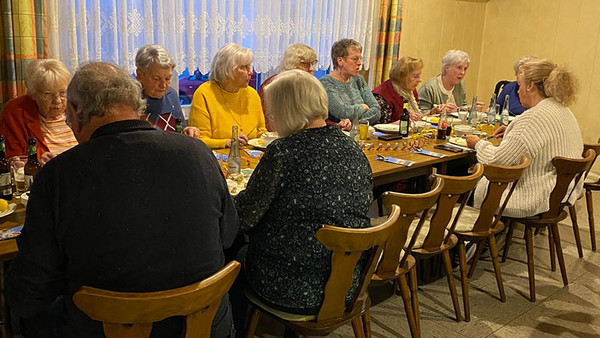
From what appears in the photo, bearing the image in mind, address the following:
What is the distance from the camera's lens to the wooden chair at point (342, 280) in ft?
5.10

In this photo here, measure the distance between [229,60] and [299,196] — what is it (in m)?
1.64

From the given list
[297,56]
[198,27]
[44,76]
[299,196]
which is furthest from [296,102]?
[198,27]

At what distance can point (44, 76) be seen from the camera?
2.46m

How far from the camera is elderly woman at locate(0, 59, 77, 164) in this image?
2.48 meters

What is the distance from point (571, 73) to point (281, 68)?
1.87 metres

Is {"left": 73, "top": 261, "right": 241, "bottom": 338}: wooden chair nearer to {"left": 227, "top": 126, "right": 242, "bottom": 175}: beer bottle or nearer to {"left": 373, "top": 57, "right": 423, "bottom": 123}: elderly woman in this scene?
{"left": 227, "top": 126, "right": 242, "bottom": 175}: beer bottle

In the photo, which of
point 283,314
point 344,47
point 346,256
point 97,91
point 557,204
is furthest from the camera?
point 344,47

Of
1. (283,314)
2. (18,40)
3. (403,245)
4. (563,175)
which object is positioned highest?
(18,40)

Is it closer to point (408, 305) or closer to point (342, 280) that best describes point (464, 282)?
point (408, 305)

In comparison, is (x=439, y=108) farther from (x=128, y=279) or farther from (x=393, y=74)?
(x=128, y=279)

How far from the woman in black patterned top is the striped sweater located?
1.25 m

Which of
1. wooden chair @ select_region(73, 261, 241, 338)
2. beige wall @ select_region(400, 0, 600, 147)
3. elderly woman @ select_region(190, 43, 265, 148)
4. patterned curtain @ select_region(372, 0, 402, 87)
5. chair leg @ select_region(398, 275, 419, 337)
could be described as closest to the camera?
wooden chair @ select_region(73, 261, 241, 338)

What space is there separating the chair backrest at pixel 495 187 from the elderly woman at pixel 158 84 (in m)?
1.45

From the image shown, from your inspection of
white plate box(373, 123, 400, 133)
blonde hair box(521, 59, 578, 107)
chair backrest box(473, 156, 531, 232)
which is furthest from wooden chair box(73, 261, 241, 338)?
white plate box(373, 123, 400, 133)
